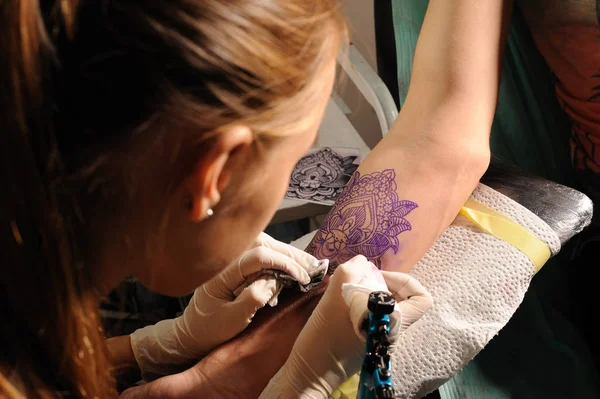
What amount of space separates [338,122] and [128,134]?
1100 mm

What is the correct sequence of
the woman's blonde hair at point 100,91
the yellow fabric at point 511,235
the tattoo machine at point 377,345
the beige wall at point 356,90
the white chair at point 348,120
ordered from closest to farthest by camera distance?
the woman's blonde hair at point 100,91, the tattoo machine at point 377,345, the yellow fabric at point 511,235, the white chair at point 348,120, the beige wall at point 356,90

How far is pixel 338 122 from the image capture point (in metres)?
1.51

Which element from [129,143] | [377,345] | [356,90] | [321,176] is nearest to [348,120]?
[356,90]

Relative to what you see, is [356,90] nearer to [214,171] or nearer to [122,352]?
[122,352]

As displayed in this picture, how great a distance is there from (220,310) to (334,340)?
22cm

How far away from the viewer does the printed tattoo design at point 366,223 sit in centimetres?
90

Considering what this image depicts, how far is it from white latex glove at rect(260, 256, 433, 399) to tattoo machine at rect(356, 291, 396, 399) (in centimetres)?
12

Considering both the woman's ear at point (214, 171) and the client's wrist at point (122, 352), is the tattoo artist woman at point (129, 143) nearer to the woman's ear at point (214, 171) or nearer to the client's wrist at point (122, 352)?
the woman's ear at point (214, 171)

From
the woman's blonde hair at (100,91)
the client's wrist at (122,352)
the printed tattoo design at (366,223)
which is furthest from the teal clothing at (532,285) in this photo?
the woman's blonde hair at (100,91)

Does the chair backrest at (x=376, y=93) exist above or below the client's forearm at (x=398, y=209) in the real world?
above

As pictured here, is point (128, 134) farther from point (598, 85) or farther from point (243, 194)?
point (598, 85)

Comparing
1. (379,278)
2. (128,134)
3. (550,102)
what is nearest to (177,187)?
(128,134)

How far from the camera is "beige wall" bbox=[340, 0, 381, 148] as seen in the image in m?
1.42

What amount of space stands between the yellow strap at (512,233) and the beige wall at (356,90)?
1.74 feet
